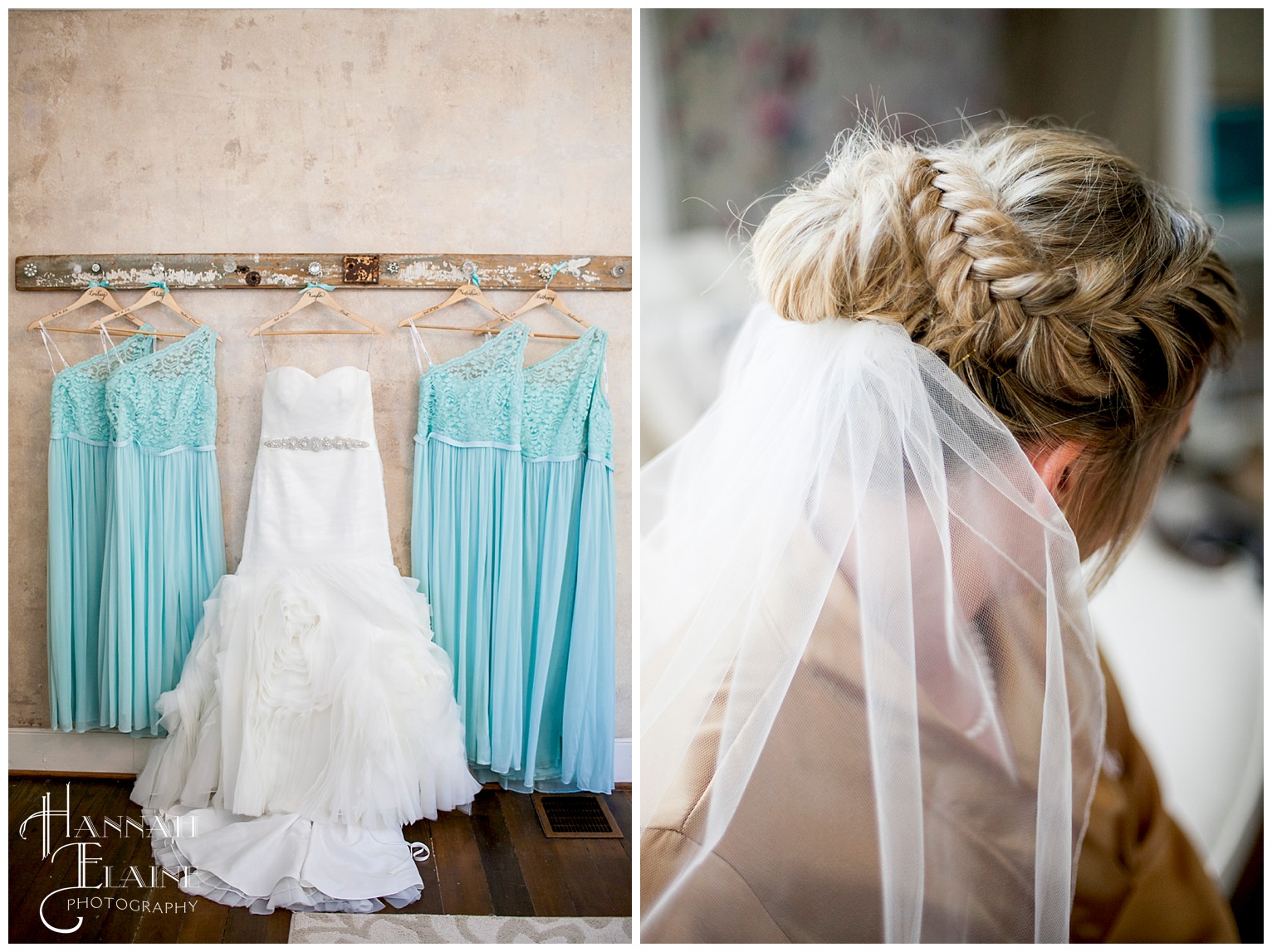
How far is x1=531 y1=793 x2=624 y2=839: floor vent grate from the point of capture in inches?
58.4

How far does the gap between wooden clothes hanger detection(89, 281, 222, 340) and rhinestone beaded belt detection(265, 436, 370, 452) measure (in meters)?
0.30

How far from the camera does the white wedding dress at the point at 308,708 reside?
135 cm

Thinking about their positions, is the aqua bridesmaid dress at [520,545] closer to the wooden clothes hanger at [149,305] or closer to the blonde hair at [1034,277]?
the wooden clothes hanger at [149,305]

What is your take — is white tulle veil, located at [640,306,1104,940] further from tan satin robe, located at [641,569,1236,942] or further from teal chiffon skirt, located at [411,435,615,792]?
teal chiffon skirt, located at [411,435,615,792]

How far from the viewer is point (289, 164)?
1.49 m

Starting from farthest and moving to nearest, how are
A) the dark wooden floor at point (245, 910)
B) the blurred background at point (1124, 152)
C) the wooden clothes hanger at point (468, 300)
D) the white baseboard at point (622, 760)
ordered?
the white baseboard at point (622, 760), the wooden clothes hanger at point (468, 300), the dark wooden floor at point (245, 910), the blurred background at point (1124, 152)

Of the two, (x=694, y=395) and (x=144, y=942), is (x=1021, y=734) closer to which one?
(x=694, y=395)

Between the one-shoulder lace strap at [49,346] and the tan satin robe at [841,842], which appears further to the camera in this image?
the one-shoulder lace strap at [49,346]

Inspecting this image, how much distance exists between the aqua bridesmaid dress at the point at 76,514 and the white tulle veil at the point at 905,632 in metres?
1.26

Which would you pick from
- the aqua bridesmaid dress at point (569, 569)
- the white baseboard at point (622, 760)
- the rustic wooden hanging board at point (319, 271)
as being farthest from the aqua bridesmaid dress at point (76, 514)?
the white baseboard at point (622, 760)

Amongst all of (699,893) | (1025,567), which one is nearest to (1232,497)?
(1025,567)

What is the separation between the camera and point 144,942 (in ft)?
4.18

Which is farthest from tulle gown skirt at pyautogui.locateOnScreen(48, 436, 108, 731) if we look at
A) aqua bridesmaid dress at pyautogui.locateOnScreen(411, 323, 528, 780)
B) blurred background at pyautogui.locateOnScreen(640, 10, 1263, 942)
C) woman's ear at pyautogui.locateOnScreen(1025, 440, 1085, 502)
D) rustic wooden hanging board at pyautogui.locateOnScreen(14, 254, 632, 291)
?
woman's ear at pyautogui.locateOnScreen(1025, 440, 1085, 502)

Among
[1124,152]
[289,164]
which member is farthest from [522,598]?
[1124,152]
